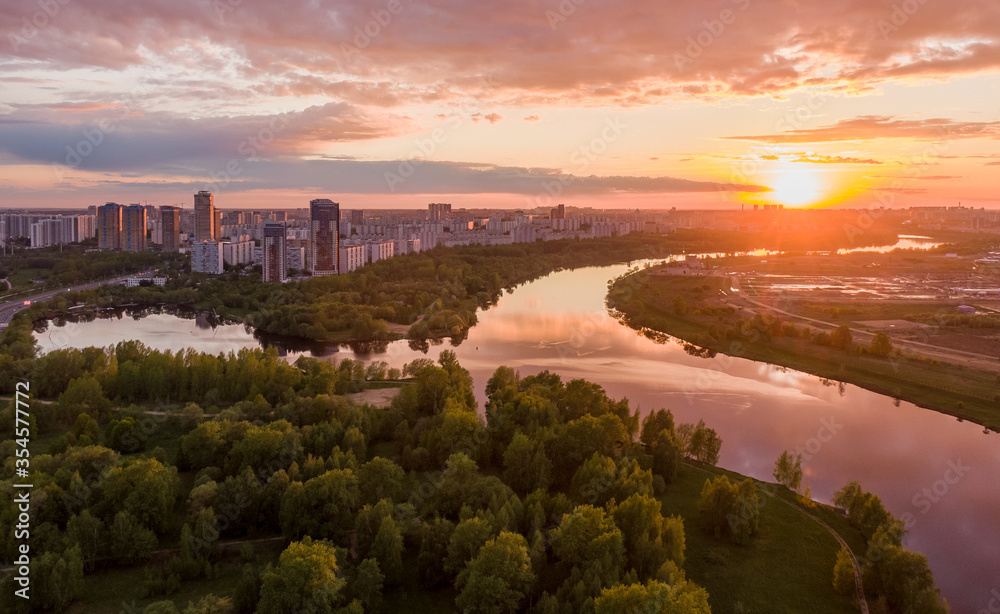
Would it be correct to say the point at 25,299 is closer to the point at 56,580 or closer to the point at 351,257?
the point at 351,257

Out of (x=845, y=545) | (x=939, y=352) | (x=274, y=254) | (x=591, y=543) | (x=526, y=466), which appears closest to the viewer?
(x=591, y=543)

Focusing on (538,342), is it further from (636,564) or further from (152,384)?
(636,564)

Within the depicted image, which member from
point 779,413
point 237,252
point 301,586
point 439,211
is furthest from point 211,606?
point 439,211

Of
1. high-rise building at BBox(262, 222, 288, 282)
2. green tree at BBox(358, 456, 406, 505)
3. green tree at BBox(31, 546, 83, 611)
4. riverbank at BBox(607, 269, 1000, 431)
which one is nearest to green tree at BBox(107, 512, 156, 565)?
green tree at BBox(31, 546, 83, 611)

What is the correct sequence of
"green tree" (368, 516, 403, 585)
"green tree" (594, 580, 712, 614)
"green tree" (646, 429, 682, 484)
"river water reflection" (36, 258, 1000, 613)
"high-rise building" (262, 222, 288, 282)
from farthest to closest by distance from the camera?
"high-rise building" (262, 222, 288, 282) < "green tree" (646, 429, 682, 484) < "river water reflection" (36, 258, 1000, 613) < "green tree" (368, 516, 403, 585) < "green tree" (594, 580, 712, 614)

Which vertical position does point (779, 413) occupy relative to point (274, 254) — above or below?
below

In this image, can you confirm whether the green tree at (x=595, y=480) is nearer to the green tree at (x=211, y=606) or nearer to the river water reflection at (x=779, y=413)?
the river water reflection at (x=779, y=413)

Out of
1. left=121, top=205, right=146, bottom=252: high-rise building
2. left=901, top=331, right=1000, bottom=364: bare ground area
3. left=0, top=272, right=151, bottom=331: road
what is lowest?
left=0, top=272, right=151, bottom=331: road

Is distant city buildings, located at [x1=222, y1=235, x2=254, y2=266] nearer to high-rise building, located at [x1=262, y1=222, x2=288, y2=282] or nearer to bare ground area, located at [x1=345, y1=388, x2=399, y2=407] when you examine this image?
high-rise building, located at [x1=262, y1=222, x2=288, y2=282]
